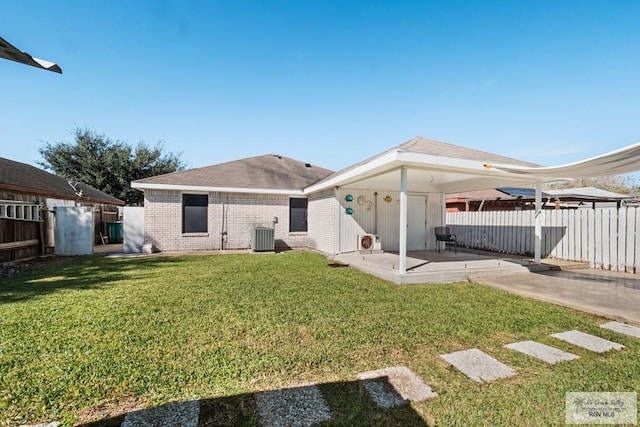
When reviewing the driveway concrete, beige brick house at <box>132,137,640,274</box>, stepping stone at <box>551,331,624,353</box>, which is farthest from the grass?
beige brick house at <box>132,137,640,274</box>

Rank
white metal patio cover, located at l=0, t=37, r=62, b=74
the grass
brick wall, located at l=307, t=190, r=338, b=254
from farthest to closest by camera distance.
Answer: brick wall, located at l=307, t=190, r=338, b=254 → the grass → white metal patio cover, located at l=0, t=37, r=62, b=74

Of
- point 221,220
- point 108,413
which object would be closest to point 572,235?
point 108,413

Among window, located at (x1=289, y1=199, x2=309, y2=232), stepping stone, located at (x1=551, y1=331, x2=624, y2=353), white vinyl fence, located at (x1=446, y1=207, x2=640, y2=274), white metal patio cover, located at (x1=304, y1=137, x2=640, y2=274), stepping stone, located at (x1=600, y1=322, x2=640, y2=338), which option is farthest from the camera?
window, located at (x1=289, y1=199, x2=309, y2=232)

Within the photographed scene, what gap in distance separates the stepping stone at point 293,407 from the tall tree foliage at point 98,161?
2406cm

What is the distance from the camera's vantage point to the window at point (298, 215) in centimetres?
1253

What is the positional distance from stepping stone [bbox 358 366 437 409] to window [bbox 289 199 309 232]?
1010cm

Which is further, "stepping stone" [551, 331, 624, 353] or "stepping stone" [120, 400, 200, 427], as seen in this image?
"stepping stone" [551, 331, 624, 353]

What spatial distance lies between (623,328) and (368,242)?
6652 mm

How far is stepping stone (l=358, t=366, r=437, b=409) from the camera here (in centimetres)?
219

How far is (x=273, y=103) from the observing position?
12.7m

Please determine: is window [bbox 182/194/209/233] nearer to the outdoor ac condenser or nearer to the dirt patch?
the outdoor ac condenser

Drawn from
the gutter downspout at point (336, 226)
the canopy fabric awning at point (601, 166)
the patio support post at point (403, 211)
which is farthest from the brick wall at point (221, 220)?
the canopy fabric awning at point (601, 166)

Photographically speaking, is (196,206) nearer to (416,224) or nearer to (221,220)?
(221,220)

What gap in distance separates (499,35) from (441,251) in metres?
7.40
